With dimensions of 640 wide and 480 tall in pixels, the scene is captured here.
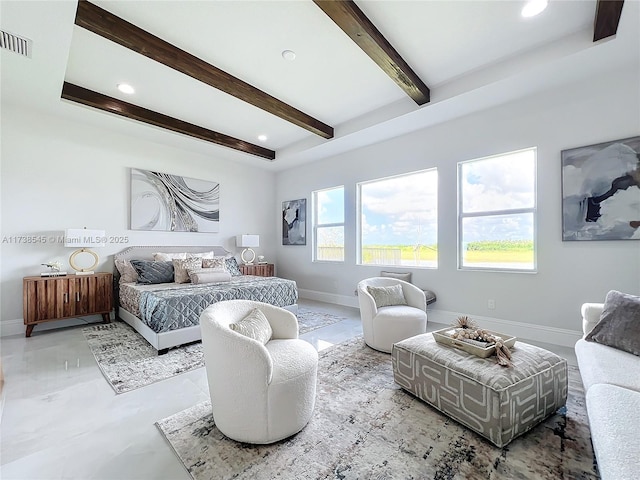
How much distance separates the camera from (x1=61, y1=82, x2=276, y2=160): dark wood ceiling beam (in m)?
3.38

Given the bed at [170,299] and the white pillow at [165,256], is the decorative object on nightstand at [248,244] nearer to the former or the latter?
the bed at [170,299]

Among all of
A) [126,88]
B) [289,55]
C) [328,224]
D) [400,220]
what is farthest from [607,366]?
[126,88]

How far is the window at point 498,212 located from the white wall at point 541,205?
0.38ft

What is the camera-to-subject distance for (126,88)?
3393 mm

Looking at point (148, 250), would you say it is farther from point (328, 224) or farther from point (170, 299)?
point (328, 224)

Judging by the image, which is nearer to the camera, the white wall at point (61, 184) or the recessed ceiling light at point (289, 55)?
the recessed ceiling light at point (289, 55)

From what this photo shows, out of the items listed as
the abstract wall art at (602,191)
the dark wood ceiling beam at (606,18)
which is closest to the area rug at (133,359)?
the abstract wall art at (602,191)

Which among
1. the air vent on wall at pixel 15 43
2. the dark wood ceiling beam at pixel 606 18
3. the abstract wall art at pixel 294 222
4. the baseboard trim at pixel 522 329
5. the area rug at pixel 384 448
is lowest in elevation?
the area rug at pixel 384 448

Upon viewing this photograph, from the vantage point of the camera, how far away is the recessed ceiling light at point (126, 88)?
332cm

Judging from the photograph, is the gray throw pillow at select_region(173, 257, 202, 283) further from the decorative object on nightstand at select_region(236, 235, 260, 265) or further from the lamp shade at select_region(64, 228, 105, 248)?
the decorative object on nightstand at select_region(236, 235, 260, 265)

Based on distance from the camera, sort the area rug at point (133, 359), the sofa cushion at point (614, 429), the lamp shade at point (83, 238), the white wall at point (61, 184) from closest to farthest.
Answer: the sofa cushion at point (614, 429), the area rug at point (133, 359), the white wall at point (61, 184), the lamp shade at point (83, 238)

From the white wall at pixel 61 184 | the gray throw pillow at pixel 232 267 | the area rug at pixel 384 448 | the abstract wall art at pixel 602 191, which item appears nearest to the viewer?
the area rug at pixel 384 448

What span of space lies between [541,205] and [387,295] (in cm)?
209

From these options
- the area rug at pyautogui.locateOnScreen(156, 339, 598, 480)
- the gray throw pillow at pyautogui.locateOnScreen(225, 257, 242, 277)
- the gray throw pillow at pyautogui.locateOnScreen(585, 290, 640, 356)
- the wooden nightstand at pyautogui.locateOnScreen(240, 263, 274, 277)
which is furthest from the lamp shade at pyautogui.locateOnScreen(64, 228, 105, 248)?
the gray throw pillow at pyautogui.locateOnScreen(585, 290, 640, 356)
